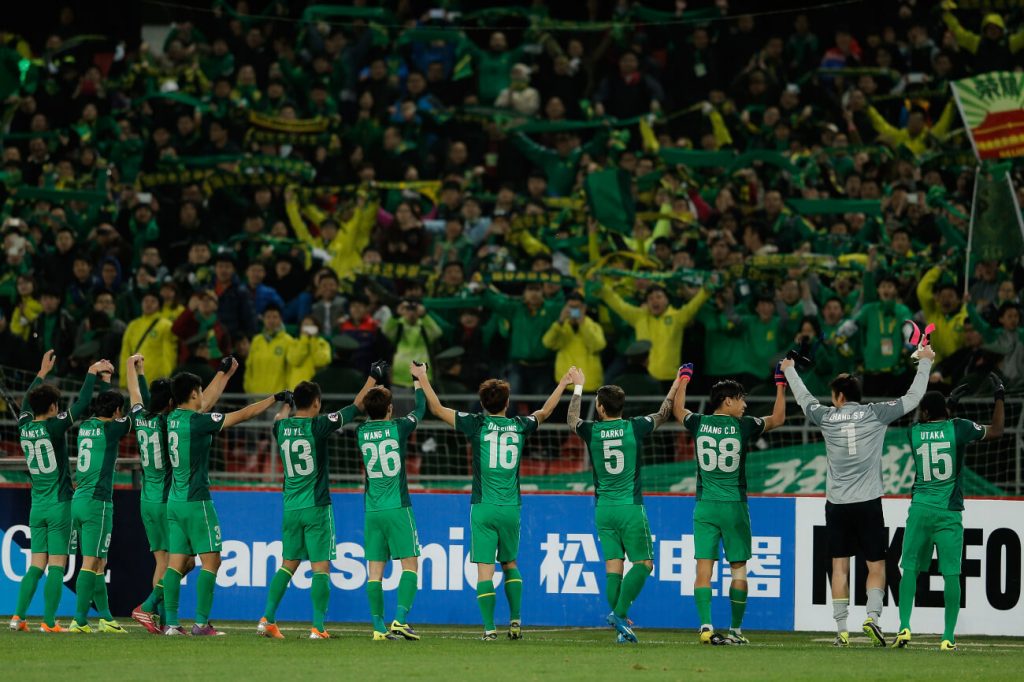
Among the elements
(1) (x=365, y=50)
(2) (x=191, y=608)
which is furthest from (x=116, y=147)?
(2) (x=191, y=608)

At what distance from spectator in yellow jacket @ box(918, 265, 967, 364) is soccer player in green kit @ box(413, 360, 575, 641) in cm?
589

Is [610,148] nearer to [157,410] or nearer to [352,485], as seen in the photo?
[352,485]

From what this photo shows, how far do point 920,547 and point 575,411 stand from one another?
114 inches

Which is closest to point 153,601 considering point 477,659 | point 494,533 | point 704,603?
point 494,533

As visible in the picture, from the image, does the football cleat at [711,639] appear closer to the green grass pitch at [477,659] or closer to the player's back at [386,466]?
the green grass pitch at [477,659]

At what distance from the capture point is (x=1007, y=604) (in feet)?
44.0

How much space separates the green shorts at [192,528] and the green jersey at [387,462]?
1.30m

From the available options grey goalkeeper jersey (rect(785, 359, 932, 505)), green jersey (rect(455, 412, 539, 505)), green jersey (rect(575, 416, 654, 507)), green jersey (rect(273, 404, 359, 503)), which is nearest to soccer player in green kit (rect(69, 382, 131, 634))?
green jersey (rect(273, 404, 359, 503))

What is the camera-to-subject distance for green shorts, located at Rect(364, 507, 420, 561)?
12367mm

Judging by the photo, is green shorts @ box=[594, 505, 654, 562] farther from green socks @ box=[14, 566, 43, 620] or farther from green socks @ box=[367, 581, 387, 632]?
green socks @ box=[14, 566, 43, 620]

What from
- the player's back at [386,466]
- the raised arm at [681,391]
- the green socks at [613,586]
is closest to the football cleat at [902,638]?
the green socks at [613,586]

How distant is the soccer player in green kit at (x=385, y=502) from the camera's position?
40.5ft

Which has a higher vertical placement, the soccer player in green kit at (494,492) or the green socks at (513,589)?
the soccer player in green kit at (494,492)

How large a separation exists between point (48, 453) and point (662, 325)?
23.2 feet
